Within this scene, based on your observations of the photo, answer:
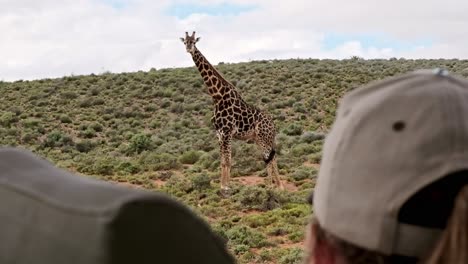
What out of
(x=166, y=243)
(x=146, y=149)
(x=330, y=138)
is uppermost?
(x=330, y=138)

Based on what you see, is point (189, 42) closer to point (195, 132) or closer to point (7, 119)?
point (195, 132)

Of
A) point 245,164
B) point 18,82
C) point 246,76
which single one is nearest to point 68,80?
point 18,82

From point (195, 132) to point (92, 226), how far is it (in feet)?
83.9

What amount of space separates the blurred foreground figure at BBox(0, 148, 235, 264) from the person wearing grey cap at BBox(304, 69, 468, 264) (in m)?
0.23

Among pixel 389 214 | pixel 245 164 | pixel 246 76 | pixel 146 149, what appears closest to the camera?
pixel 389 214

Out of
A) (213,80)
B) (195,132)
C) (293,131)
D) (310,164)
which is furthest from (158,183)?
(195,132)

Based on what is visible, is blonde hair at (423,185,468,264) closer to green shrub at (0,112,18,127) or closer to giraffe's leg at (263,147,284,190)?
giraffe's leg at (263,147,284,190)

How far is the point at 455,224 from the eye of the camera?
4.01 feet

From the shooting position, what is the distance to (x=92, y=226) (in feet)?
3.58

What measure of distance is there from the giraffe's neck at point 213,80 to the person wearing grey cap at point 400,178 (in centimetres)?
1377

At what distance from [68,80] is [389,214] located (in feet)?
126

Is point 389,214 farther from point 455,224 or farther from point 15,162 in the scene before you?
point 15,162

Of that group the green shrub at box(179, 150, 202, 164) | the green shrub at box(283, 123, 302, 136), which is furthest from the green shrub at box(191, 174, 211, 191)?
the green shrub at box(283, 123, 302, 136)

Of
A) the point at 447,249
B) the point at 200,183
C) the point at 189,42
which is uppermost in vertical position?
the point at 189,42
